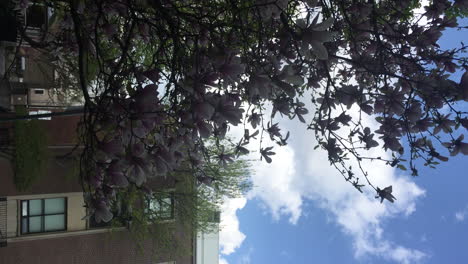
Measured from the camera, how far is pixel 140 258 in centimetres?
1686

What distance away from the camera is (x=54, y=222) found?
14953mm

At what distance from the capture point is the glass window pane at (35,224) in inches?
570

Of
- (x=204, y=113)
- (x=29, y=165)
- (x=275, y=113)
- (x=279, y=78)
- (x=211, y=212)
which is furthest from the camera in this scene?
(x=211, y=212)

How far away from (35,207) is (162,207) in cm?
479

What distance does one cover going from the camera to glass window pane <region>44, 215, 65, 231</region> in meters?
14.8

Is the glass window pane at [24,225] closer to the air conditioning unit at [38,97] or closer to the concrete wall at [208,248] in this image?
the air conditioning unit at [38,97]

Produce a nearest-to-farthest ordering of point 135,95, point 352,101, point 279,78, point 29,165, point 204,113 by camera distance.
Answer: point 135,95
point 204,113
point 279,78
point 352,101
point 29,165

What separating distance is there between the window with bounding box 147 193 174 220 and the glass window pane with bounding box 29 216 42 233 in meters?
4.11

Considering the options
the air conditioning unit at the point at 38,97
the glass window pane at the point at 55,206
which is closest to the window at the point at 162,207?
the glass window pane at the point at 55,206

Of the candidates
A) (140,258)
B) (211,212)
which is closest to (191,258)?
(140,258)

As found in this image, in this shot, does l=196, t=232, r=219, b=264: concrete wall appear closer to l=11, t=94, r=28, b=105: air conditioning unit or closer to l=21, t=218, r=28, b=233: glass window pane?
l=21, t=218, r=28, b=233: glass window pane

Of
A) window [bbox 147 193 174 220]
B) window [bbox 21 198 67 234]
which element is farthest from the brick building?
window [bbox 147 193 174 220]

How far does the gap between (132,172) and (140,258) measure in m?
15.6

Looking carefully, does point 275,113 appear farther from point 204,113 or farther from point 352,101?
point 204,113
